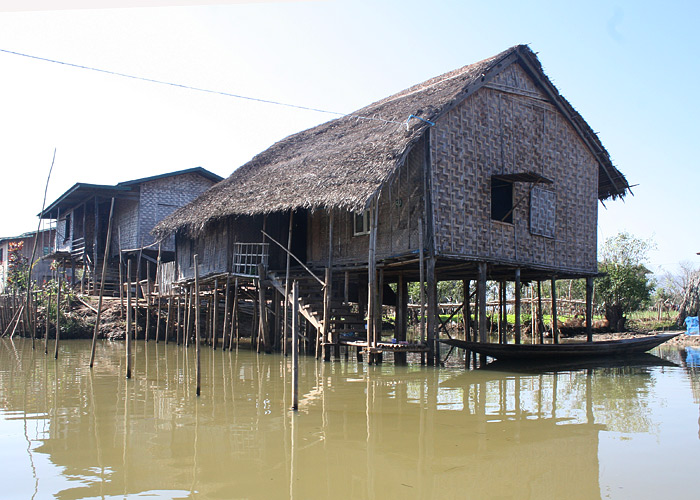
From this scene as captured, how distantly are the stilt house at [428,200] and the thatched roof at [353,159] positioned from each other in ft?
0.16

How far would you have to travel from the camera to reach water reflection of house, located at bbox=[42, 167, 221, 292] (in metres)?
22.0

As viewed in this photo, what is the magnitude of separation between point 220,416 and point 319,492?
287 centimetres

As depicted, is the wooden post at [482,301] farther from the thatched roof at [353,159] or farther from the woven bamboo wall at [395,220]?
the thatched roof at [353,159]

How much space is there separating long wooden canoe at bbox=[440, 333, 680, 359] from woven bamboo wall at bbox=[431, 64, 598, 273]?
6.26 feet

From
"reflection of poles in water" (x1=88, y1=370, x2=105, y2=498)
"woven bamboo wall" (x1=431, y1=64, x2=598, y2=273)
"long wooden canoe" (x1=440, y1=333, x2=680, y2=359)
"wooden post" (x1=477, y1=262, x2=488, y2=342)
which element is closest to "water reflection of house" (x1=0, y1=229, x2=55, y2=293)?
"reflection of poles in water" (x1=88, y1=370, x2=105, y2=498)

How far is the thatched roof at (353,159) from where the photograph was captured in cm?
1206

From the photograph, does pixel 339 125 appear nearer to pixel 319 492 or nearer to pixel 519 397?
pixel 519 397

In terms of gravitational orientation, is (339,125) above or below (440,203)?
above

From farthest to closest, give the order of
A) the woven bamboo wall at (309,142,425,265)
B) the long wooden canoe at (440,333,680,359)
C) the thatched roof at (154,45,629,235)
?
1. the woven bamboo wall at (309,142,425,265)
2. the thatched roof at (154,45,629,235)
3. the long wooden canoe at (440,333,680,359)

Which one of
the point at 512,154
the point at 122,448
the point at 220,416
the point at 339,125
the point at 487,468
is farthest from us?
the point at 339,125

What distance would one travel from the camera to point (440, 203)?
1220 centimetres

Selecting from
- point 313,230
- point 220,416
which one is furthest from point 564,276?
point 220,416

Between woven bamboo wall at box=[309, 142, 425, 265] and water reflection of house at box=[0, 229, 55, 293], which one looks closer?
woven bamboo wall at box=[309, 142, 425, 265]

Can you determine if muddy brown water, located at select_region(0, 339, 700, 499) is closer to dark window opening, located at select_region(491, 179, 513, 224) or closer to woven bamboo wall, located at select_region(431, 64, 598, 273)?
woven bamboo wall, located at select_region(431, 64, 598, 273)
